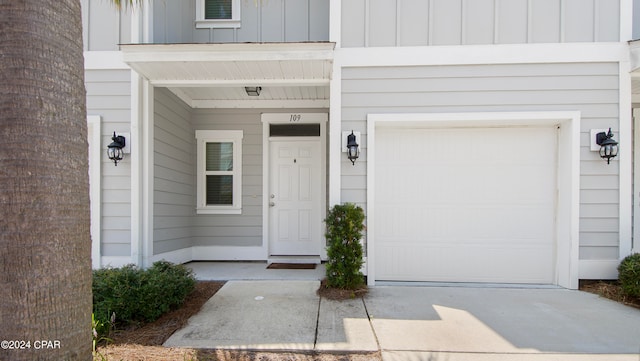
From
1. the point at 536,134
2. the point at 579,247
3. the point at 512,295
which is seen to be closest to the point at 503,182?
the point at 536,134

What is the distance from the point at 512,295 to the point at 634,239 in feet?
8.29

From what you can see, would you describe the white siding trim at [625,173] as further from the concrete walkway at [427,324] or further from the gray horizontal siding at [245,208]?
the gray horizontal siding at [245,208]

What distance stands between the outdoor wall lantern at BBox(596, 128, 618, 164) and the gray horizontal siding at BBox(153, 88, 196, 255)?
5.48m

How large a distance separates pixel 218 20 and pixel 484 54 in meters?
3.68

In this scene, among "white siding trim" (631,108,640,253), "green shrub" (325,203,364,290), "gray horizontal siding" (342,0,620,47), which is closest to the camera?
"green shrub" (325,203,364,290)

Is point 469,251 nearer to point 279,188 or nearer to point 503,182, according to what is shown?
point 503,182

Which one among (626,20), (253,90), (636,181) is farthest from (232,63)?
(636,181)

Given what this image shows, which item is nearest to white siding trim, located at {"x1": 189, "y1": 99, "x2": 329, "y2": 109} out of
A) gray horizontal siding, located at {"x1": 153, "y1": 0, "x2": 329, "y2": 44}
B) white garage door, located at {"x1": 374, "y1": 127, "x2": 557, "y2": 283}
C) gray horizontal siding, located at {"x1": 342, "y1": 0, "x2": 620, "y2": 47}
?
gray horizontal siding, located at {"x1": 153, "y1": 0, "x2": 329, "y2": 44}

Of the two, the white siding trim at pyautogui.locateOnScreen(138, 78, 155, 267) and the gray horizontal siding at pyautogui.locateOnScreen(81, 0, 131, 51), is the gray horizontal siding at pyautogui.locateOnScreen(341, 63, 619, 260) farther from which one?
the gray horizontal siding at pyautogui.locateOnScreen(81, 0, 131, 51)

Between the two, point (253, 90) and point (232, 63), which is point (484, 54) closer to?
point (232, 63)

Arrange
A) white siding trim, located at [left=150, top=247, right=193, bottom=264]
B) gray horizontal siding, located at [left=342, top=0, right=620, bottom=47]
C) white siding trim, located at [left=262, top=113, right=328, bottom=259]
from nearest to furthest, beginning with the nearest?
gray horizontal siding, located at [left=342, top=0, right=620, bottom=47] → white siding trim, located at [left=150, top=247, right=193, bottom=264] → white siding trim, located at [left=262, top=113, right=328, bottom=259]

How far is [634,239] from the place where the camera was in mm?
4703

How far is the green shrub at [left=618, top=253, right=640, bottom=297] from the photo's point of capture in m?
3.38

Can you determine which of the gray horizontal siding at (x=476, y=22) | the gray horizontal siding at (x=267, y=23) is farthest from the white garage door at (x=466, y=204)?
the gray horizontal siding at (x=267, y=23)
